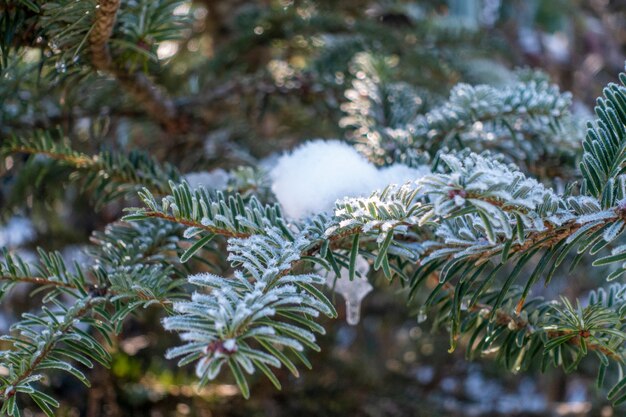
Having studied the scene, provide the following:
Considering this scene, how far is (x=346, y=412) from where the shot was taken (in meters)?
0.98

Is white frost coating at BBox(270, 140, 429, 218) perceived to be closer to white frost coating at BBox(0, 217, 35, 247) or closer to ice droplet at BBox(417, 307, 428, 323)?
ice droplet at BBox(417, 307, 428, 323)

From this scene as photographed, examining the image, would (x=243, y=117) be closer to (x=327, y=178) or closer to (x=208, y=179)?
(x=208, y=179)

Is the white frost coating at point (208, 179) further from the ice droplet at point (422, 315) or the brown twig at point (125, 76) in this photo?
the ice droplet at point (422, 315)

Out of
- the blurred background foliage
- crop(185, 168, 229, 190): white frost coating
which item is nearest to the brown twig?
the blurred background foliage

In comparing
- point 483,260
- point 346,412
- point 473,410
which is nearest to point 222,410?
point 346,412

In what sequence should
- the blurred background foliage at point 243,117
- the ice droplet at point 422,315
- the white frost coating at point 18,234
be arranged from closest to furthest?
the ice droplet at point 422,315 < the blurred background foliage at point 243,117 < the white frost coating at point 18,234

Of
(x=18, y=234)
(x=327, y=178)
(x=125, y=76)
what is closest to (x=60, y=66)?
(x=125, y=76)

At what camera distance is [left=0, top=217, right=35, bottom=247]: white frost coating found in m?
0.98

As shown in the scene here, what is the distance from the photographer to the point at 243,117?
107cm

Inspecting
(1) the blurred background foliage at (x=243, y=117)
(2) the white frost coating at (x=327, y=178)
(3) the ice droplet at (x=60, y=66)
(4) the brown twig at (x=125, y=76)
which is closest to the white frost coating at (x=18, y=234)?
(1) the blurred background foliage at (x=243, y=117)

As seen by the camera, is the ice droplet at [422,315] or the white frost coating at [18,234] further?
the white frost coating at [18,234]

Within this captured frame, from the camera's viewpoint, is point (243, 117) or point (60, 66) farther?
point (243, 117)

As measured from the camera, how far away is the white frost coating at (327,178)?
1.83 ft

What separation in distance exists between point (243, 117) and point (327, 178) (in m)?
0.54
